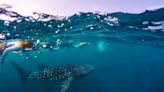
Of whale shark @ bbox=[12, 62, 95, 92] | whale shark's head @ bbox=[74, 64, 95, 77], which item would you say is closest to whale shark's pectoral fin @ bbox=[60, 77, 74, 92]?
whale shark @ bbox=[12, 62, 95, 92]

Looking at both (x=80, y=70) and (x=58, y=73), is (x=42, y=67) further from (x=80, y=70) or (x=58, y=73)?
(x=80, y=70)

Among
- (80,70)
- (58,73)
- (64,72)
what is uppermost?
(80,70)

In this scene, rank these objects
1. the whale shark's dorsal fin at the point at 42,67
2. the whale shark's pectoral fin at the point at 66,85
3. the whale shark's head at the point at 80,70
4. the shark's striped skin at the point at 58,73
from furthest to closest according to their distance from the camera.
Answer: the whale shark's dorsal fin at the point at 42,67 → the shark's striped skin at the point at 58,73 → the whale shark's head at the point at 80,70 → the whale shark's pectoral fin at the point at 66,85

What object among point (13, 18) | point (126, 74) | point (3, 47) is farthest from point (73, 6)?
point (126, 74)

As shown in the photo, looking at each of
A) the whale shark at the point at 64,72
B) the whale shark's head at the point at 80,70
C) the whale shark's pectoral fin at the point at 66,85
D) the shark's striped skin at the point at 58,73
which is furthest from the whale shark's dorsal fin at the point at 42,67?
the whale shark's pectoral fin at the point at 66,85

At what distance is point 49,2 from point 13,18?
8.46 feet

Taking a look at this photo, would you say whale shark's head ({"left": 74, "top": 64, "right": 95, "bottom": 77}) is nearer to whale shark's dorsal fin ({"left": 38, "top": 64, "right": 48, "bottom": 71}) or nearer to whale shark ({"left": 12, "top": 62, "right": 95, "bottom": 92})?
whale shark ({"left": 12, "top": 62, "right": 95, "bottom": 92})

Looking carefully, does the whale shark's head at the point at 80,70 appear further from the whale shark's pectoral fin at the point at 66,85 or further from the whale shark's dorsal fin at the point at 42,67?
the whale shark's dorsal fin at the point at 42,67

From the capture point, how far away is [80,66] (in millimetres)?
19016

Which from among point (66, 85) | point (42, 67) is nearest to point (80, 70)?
point (66, 85)

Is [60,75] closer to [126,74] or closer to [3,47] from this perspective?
[3,47]

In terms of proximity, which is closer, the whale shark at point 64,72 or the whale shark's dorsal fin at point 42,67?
the whale shark at point 64,72

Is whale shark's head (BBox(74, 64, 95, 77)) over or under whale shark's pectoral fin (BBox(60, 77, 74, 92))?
over

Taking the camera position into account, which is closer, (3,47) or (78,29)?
(78,29)
